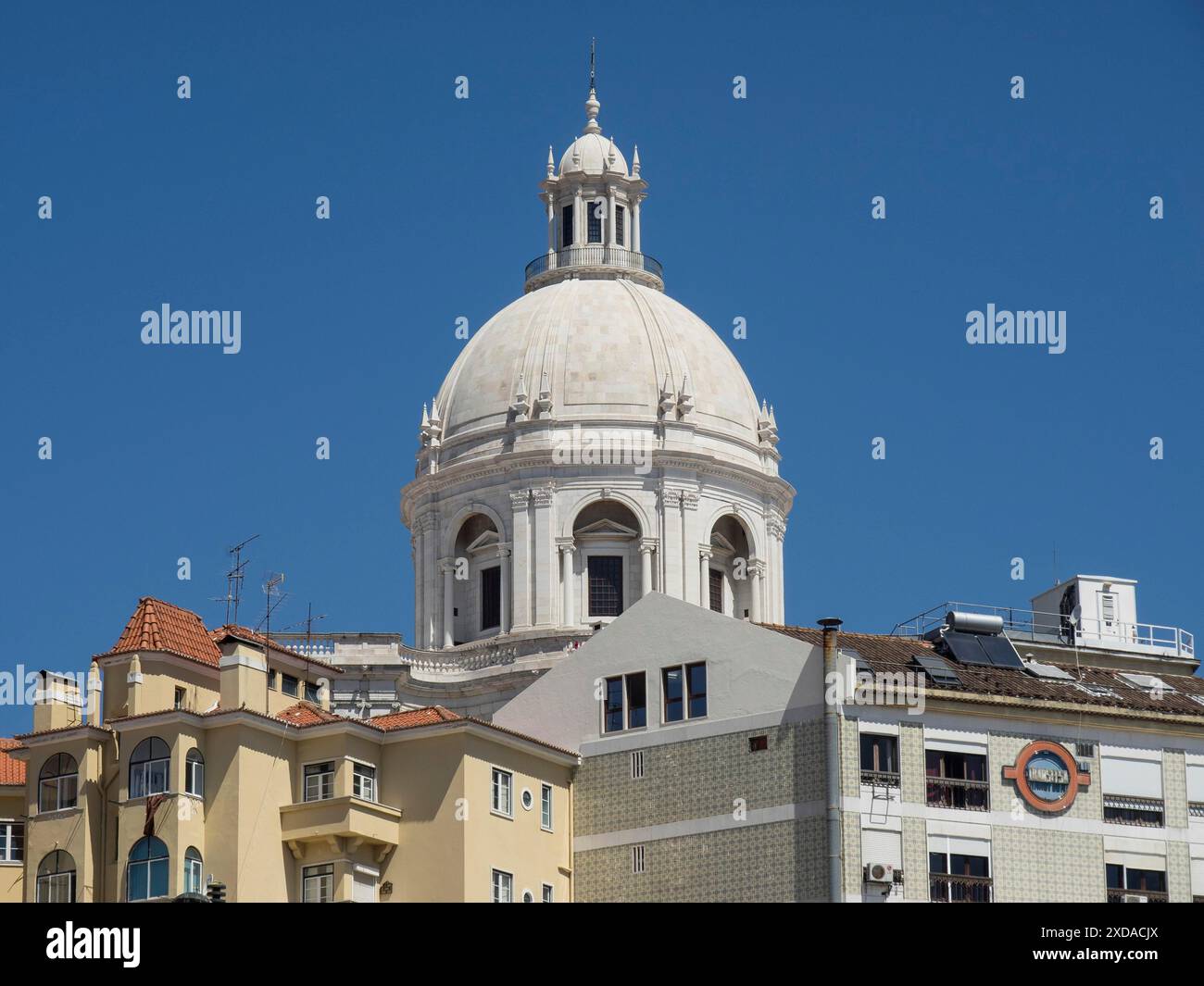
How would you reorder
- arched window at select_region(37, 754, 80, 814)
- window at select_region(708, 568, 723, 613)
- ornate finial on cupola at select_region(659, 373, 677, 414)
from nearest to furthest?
1. arched window at select_region(37, 754, 80, 814)
2. window at select_region(708, 568, 723, 613)
3. ornate finial on cupola at select_region(659, 373, 677, 414)

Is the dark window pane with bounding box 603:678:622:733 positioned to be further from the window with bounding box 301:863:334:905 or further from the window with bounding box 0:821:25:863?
the window with bounding box 0:821:25:863

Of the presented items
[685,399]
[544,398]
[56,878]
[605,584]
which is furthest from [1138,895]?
[544,398]

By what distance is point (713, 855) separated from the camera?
90.7 m

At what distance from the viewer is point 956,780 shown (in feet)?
295

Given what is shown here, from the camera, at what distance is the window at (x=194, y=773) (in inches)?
3487

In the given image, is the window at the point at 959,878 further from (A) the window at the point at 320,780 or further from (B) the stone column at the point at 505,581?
(B) the stone column at the point at 505,581

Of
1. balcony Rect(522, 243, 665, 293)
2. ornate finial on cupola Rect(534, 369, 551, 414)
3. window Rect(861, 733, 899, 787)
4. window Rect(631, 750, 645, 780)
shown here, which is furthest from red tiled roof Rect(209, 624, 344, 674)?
balcony Rect(522, 243, 665, 293)

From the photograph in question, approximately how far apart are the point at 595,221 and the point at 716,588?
2162cm

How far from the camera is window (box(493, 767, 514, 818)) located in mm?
90500

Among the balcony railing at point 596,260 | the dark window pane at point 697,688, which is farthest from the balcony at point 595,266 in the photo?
the dark window pane at point 697,688

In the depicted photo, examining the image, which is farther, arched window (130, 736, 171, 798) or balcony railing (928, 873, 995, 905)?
arched window (130, 736, 171, 798)

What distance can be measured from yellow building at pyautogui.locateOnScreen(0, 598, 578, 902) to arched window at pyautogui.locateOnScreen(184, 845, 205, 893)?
0.12ft
